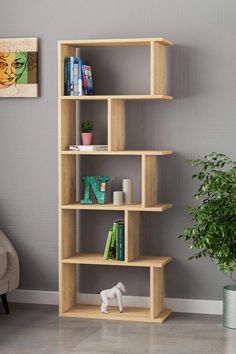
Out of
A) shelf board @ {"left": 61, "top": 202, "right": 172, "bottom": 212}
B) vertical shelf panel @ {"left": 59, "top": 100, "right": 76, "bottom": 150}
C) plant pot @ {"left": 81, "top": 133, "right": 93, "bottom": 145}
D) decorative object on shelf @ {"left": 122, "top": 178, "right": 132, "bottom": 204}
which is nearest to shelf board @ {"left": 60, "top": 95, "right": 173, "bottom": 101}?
vertical shelf panel @ {"left": 59, "top": 100, "right": 76, "bottom": 150}

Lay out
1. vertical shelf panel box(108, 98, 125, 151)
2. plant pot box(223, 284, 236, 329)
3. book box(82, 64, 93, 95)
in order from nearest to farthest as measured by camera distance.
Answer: plant pot box(223, 284, 236, 329)
vertical shelf panel box(108, 98, 125, 151)
book box(82, 64, 93, 95)

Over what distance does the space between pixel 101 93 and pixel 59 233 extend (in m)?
1.01

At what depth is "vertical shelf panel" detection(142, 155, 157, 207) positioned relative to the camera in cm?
502

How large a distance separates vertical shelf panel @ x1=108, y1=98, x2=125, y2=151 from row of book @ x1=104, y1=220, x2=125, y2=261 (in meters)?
0.52

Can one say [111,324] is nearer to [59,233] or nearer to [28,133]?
[59,233]

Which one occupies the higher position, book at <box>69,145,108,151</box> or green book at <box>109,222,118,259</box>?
book at <box>69,145,108,151</box>

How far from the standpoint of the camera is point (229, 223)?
15.5 ft

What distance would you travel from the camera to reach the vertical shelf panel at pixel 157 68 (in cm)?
497

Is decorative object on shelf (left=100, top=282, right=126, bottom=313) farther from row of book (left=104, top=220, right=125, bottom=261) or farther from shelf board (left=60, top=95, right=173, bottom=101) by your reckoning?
shelf board (left=60, top=95, right=173, bottom=101)

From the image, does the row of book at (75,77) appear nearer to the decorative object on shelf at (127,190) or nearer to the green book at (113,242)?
the decorative object on shelf at (127,190)

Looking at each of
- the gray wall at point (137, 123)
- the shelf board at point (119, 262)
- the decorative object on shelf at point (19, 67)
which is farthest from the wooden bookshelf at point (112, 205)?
the decorative object on shelf at point (19, 67)

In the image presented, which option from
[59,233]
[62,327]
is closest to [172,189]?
[59,233]

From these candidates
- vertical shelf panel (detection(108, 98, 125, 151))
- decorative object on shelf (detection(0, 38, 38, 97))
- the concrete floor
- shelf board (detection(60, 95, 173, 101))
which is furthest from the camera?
decorative object on shelf (detection(0, 38, 38, 97))

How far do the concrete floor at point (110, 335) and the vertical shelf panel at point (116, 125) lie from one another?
1.16 m
